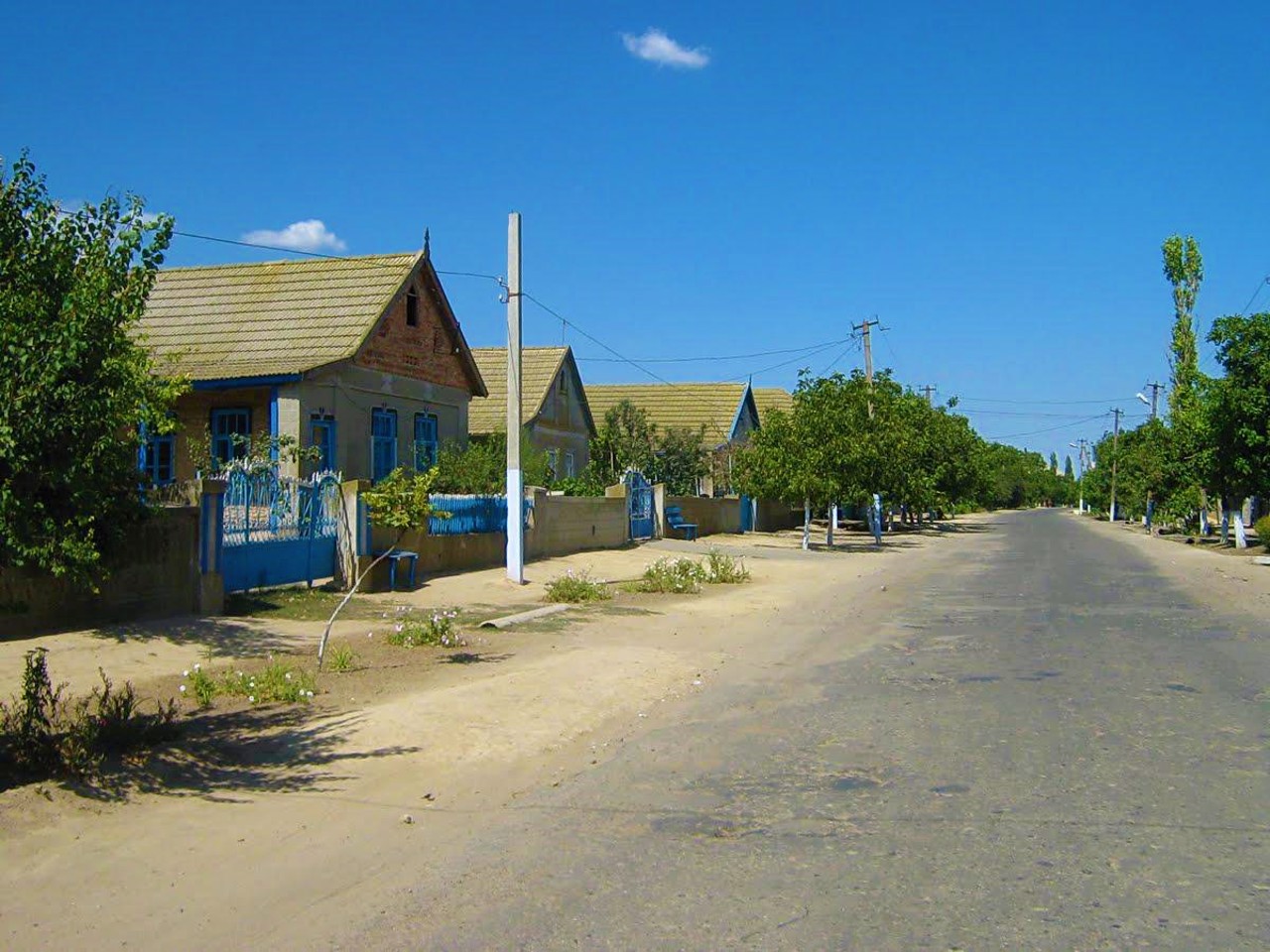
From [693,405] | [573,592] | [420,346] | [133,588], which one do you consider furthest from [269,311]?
[693,405]

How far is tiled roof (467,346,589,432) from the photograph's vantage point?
3784 centimetres

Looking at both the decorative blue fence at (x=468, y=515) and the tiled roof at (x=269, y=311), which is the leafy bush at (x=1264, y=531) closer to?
the decorative blue fence at (x=468, y=515)

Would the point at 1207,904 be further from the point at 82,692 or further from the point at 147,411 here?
the point at 82,692

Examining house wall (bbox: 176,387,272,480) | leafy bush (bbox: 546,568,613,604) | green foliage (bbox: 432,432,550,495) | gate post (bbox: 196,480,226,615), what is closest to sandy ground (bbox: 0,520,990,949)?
gate post (bbox: 196,480,226,615)

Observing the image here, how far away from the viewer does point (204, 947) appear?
189 inches

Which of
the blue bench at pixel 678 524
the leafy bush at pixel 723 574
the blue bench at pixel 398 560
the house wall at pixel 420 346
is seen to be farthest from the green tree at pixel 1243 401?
the blue bench at pixel 398 560

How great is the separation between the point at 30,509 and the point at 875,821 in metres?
5.00

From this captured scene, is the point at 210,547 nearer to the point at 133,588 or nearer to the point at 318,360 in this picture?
the point at 133,588

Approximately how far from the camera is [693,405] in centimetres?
5697

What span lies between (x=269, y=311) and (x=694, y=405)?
32.1 meters

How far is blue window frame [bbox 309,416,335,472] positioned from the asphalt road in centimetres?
1500

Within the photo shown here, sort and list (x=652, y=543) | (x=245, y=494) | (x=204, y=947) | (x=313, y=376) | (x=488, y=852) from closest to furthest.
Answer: (x=204, y=947) → (x=488, y=852) → (x=245, y=494) → (x=313, y=376) → (x=652, y=543)

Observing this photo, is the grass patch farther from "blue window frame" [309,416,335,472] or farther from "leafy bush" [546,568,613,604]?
"blue window frame" [309,416,335,472]

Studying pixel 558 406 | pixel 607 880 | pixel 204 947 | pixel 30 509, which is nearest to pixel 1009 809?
pixel 607 880
